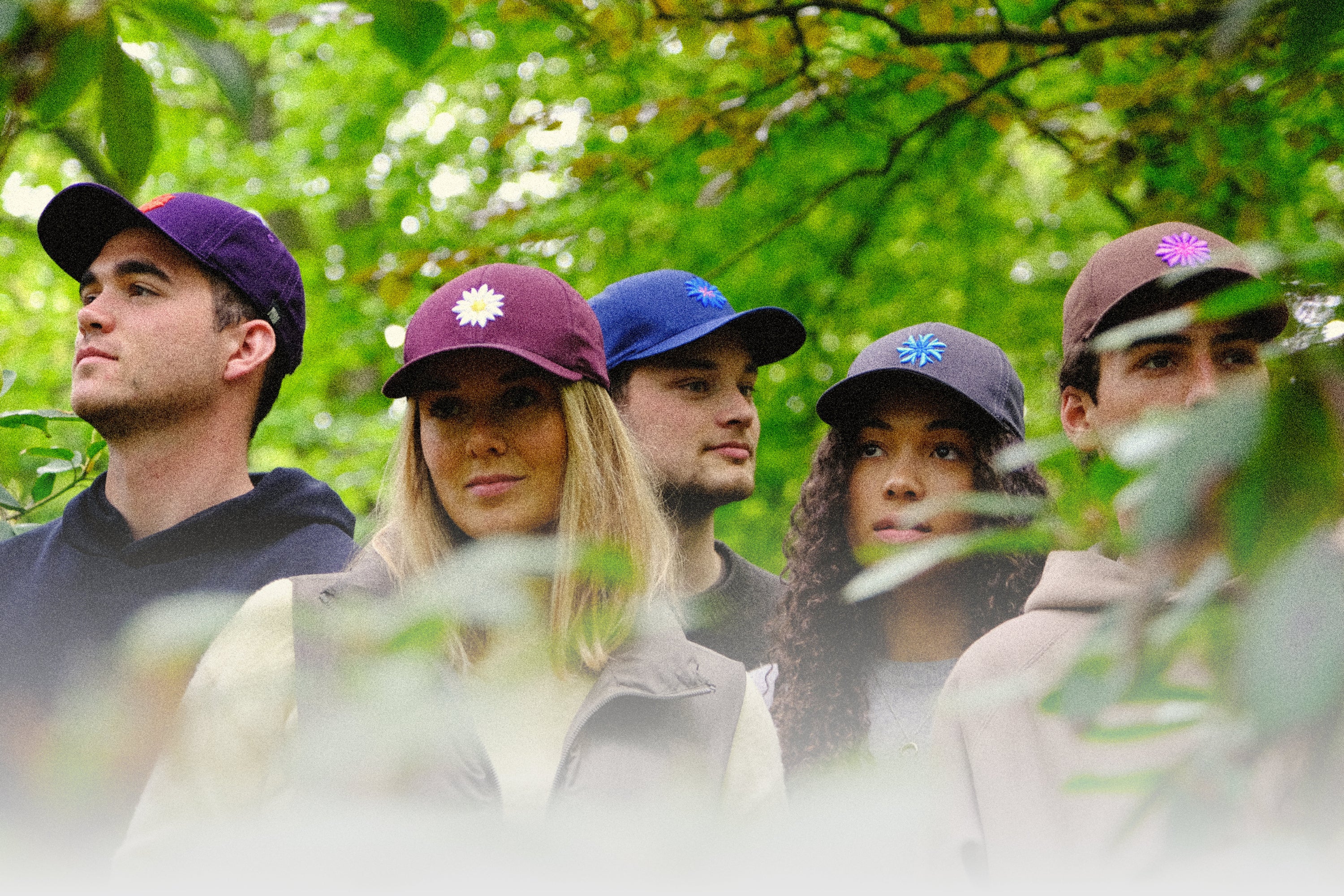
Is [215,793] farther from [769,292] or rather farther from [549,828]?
[769,292]

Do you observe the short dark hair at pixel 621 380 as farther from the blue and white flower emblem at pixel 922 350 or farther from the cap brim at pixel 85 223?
the cap brim at pixel 85 223

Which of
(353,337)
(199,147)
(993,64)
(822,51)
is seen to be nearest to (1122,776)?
(993,64)

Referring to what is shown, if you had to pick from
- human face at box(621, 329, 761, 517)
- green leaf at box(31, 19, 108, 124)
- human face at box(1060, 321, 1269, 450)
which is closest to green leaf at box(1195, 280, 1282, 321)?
green leaf at box(31, 19, 108, 124)

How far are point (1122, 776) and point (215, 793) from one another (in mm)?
1009

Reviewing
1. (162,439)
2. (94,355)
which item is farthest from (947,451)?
(94,355)

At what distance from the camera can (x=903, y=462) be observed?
245cm

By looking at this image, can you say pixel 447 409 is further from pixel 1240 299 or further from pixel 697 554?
pixel 1240 299

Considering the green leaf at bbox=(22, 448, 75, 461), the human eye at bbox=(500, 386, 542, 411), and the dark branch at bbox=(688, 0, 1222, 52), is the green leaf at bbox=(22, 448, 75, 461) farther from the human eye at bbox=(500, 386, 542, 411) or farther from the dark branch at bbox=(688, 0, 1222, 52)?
the dark branch at bbox=(688, 0, 1222, 52)

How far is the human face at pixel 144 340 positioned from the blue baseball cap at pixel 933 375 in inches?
52.1

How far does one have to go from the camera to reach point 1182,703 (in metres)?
0.53

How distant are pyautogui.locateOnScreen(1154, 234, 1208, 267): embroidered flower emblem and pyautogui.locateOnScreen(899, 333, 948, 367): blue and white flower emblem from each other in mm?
527

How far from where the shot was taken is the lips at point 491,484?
2.04 meters

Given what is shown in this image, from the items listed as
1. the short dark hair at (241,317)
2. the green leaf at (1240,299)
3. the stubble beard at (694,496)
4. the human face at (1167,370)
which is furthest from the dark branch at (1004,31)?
the green leaf at (1240,299)

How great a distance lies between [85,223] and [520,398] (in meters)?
1.19
